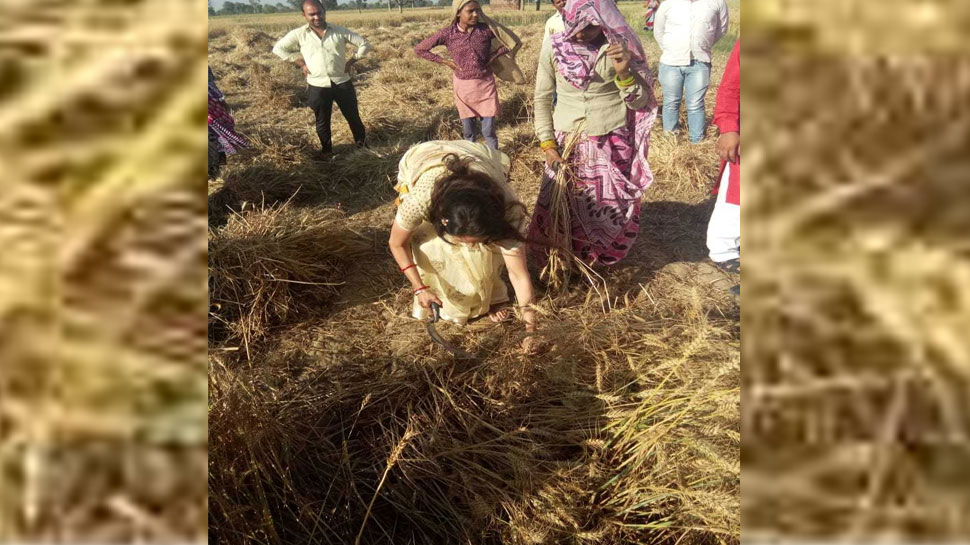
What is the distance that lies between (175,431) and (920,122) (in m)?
0.40

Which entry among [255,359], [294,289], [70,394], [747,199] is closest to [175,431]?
[70,394]

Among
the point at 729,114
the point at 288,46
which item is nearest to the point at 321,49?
the point at 288,46

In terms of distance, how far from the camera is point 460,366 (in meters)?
2.37

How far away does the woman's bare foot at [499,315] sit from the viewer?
9.80ft

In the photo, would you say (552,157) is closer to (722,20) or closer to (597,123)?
(597,123)

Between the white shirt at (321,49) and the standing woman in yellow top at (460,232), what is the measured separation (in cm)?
288

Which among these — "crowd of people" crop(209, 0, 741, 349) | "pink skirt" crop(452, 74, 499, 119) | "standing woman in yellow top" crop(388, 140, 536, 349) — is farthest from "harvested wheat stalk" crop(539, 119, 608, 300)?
"pink skirt" crop(452, 74, 499, 119)

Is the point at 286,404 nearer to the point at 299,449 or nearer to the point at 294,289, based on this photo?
the point at 299,449

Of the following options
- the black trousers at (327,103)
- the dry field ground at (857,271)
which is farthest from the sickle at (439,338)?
the black trousers at (327,103)

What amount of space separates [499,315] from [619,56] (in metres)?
1.42

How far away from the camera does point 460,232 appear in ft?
7.36

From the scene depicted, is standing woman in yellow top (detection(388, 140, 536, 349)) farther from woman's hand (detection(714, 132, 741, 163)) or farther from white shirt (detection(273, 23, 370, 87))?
white shirt (detection(273, 23, 370, 87))

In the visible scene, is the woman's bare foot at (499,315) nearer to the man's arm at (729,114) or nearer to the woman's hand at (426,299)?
the woman's hand at (426,299)

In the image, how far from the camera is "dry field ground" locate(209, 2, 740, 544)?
1.54 metres
